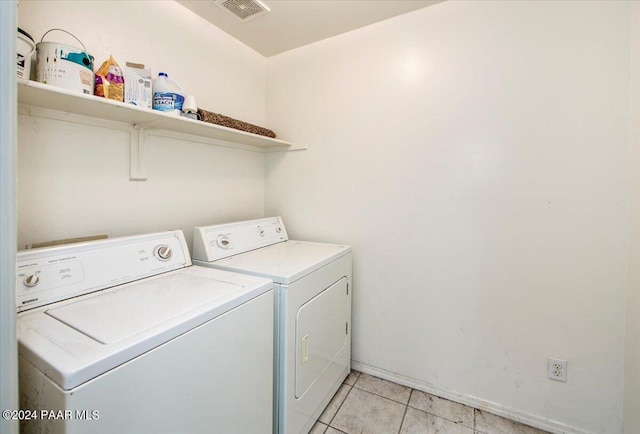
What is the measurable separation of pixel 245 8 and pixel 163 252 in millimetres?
1589

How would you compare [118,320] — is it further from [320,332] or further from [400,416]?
[400,416]

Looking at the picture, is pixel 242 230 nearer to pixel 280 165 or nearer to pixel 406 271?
pixel 280 165

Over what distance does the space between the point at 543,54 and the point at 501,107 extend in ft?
1.02

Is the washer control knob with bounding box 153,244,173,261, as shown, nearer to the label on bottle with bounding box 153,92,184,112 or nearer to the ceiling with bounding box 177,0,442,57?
the label on bottle with bounding box 153,92,184,112

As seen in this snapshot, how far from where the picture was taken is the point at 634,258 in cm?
132

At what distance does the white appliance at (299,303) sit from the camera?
1.31 meters

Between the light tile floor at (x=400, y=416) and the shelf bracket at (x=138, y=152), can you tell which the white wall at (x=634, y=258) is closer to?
the light tile floor at (x=400, y=416)

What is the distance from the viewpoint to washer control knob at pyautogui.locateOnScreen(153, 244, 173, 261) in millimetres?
1357

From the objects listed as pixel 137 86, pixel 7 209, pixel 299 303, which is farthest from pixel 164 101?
pixel 299 303

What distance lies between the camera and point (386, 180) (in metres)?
1.94

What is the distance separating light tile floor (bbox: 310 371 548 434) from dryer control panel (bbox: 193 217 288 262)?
1.11 meters

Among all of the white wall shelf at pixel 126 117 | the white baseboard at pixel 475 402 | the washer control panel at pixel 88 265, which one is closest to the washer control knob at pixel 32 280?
the washer control panel at pixel 88 265

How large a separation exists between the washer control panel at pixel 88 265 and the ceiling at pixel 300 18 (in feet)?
4.99

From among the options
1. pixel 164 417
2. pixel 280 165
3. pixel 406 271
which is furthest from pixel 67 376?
pixel 280 165
